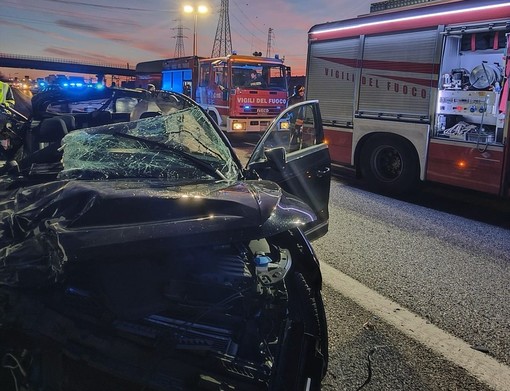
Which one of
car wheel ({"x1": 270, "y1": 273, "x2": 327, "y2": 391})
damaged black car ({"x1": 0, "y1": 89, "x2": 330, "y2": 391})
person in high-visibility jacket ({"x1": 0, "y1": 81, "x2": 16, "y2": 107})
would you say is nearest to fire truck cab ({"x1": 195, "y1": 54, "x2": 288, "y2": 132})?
person in high-visibility jacket ({"x1": 0, "y1": 81, "x2": 16, "y2": 107})

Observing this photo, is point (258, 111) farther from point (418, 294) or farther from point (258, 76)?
point (418, 294)

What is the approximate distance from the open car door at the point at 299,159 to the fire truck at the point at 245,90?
30.4ft

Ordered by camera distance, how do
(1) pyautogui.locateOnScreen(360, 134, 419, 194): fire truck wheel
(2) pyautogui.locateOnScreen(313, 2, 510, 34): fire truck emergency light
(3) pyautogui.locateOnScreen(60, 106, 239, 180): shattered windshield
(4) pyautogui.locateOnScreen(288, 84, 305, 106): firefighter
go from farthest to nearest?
1. (4) pyautogui.locateOnScreen(288, 84, 305, 106): firefighter
2. (1) pyautogui.locateOnScreen(360, 134, 419, 194): fire truck wheel
3. (2) pyautogui.locateOnScreen(313, 2, 510, 34): fire truck emergency light
4. (3) pyautogui.locateOnScreen(60, 106, 239, 180): shattered windshield

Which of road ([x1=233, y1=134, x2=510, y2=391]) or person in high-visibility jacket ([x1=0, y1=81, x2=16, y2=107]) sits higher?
person in high-visibility jacket ([x1=0, y1=81, x2=16, y2=107])

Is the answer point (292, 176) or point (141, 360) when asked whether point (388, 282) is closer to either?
point (292, 176)

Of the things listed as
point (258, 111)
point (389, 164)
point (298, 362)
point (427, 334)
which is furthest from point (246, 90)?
point (298, 362)

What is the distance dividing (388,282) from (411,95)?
4.13m

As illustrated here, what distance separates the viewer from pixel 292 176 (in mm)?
3457

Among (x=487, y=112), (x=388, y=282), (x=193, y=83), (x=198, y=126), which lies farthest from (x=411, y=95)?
(x=193, y=83)

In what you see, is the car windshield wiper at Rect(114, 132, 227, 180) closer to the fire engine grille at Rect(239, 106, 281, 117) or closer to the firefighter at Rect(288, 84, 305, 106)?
the firefighter at Rect(288, 84, 305, 106)

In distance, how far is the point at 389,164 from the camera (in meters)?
7.59

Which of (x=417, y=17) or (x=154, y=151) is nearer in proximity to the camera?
(x=154, y=151)

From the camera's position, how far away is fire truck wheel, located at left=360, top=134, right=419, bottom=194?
7141mm

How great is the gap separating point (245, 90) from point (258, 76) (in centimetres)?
84
